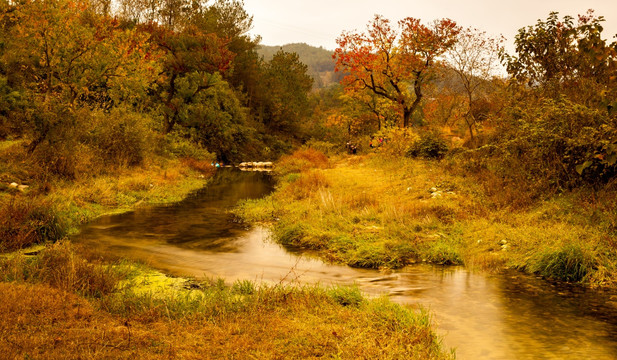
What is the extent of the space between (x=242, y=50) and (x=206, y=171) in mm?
24815

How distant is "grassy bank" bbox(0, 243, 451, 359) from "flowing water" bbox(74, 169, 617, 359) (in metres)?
0.79

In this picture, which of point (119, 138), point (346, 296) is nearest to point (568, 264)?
point (346, 296)

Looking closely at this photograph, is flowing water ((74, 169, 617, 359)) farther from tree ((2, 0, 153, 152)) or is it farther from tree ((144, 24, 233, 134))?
tree ((144, 24, 233, 134))

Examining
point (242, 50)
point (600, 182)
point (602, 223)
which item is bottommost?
point (602, 223)

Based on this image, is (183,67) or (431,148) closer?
(431,148)

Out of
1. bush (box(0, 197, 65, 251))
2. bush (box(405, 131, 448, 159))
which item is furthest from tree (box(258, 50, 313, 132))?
bush (box(0, 197, 65, 251))

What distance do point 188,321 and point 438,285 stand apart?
418cm

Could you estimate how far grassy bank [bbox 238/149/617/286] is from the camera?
315 inches

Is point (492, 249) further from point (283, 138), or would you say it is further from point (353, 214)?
point (283, 138)

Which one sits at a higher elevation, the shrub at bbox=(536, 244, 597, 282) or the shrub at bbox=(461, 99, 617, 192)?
the shrub at bbox=(461, 99, 617, 192)

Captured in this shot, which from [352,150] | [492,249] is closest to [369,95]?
[352,150]

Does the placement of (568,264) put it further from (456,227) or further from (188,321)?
(188,321)

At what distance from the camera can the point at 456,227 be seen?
1056cm

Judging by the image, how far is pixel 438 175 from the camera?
15750mm
